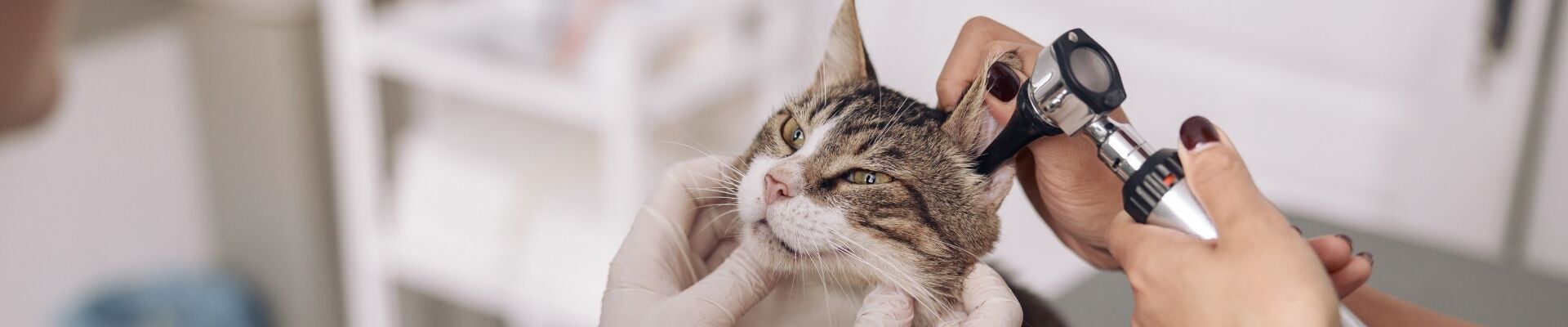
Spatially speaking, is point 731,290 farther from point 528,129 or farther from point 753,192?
point 528,129

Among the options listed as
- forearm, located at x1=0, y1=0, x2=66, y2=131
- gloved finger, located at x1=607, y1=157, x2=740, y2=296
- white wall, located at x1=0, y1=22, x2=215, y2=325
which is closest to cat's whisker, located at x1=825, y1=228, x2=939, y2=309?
gloved finger, located at x1=607, y1=157, x2=740, y2=296

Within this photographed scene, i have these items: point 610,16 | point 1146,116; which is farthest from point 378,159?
point 1146,116

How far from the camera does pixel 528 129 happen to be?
1688 millimetres

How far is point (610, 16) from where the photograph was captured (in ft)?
4.50

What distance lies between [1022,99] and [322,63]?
1.61 meters

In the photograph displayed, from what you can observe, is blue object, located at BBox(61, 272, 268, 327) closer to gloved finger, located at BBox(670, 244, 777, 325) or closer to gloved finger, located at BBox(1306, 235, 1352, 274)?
gloved finger, located at BBox(670, 244, 777, 325)

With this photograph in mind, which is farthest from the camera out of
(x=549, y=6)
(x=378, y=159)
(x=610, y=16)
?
(x=378, y=159)

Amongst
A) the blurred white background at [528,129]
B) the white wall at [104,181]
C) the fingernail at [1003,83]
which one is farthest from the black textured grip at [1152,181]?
the white wall at [104,181]

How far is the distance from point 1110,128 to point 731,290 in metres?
0.20

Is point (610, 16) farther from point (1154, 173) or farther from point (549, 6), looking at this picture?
point (1154, 173)

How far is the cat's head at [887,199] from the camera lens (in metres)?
0.55

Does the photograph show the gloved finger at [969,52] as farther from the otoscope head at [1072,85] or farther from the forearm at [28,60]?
the forearm at [28,60]

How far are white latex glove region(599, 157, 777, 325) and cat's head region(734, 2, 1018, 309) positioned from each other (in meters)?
0.03

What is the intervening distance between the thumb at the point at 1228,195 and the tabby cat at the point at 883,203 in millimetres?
109
